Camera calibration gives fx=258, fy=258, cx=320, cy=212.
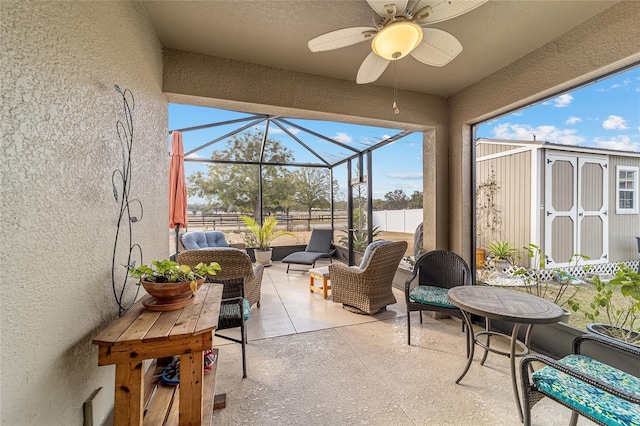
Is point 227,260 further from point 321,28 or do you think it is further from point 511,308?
point 511,308

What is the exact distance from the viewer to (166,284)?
4.43ft

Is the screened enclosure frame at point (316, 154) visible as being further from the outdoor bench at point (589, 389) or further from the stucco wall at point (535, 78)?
the outdoor bench at point (589, 389)

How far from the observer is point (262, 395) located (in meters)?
1.89

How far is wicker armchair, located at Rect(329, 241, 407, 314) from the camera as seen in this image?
10.4 ft

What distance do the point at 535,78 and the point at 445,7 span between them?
5.27 ft

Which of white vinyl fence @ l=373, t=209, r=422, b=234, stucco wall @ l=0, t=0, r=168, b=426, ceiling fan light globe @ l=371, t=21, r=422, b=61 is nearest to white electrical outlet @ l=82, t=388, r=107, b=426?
stucco wall @ l=0, t=0, r=168, b=426

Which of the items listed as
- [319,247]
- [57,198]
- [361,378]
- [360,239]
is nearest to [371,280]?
[361,378]

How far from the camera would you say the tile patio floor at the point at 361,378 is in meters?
1.69

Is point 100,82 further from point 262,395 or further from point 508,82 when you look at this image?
point 508,82

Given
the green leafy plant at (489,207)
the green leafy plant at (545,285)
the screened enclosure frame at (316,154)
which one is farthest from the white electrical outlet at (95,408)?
the green leafy plant at (489,207)

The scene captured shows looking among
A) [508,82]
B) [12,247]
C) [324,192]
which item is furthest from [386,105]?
[324,192]

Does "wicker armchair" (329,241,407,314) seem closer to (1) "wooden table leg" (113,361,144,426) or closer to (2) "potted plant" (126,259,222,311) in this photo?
(2) "potted plant" (126,259,222,311)

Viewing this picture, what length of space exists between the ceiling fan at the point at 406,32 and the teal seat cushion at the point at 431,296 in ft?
6.93

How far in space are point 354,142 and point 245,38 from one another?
3.59m
